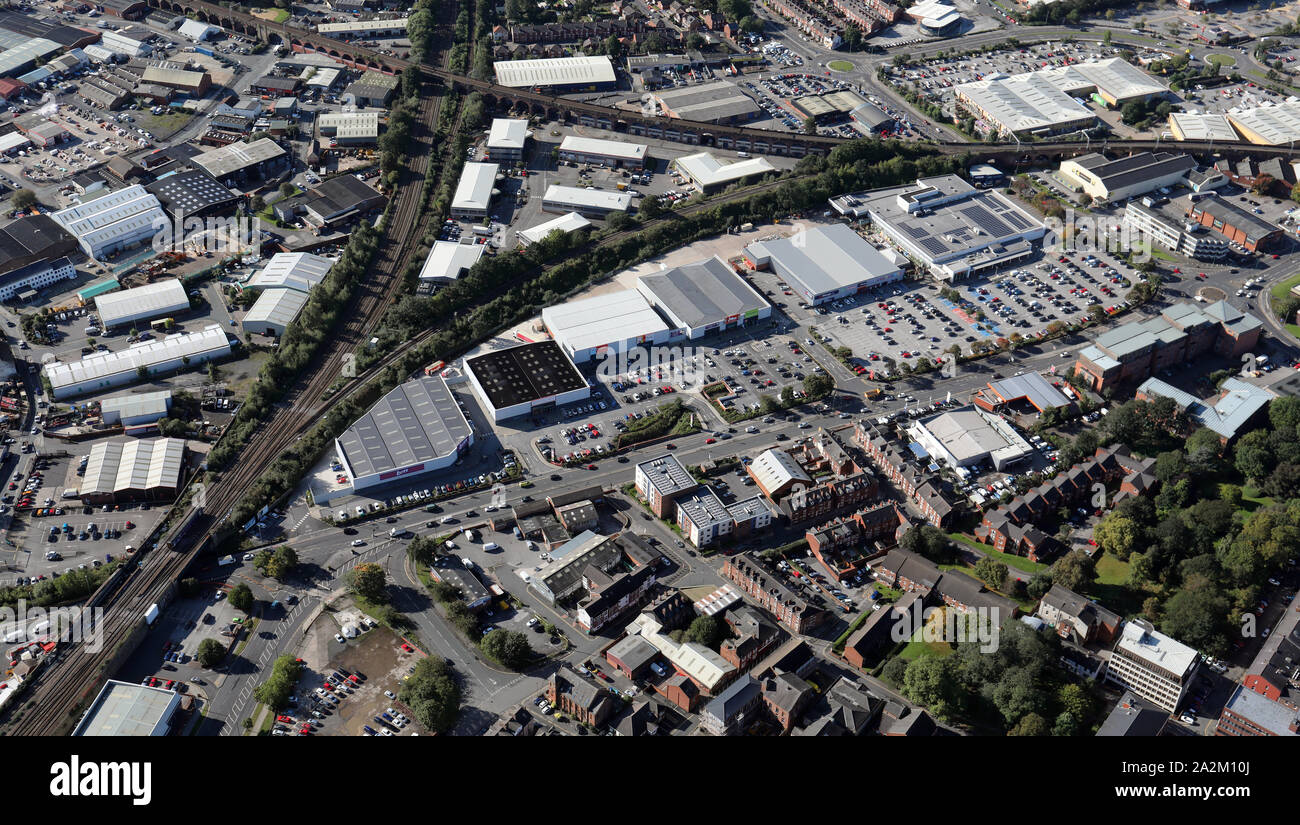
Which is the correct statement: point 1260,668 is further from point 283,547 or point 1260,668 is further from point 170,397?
point 170,397

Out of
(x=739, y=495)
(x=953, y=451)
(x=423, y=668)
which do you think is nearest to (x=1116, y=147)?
(x=953, y=451)

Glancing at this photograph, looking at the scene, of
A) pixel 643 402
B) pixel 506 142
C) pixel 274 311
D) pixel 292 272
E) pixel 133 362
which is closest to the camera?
pixel 643 402

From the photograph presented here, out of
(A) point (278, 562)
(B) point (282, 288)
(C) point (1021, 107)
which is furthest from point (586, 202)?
(A) point (278, 562)

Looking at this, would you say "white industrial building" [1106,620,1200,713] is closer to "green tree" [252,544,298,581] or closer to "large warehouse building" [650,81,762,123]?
"green tree" [252,544,298,581]

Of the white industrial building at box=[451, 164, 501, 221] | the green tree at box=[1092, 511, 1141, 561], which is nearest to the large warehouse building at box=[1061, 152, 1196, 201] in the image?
the green tree at box=[1092, 511, 1141, 561]

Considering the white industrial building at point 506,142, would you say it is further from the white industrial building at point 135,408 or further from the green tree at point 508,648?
the green tree at point 508,648

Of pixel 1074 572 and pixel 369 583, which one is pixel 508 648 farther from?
pixel 1074 572
